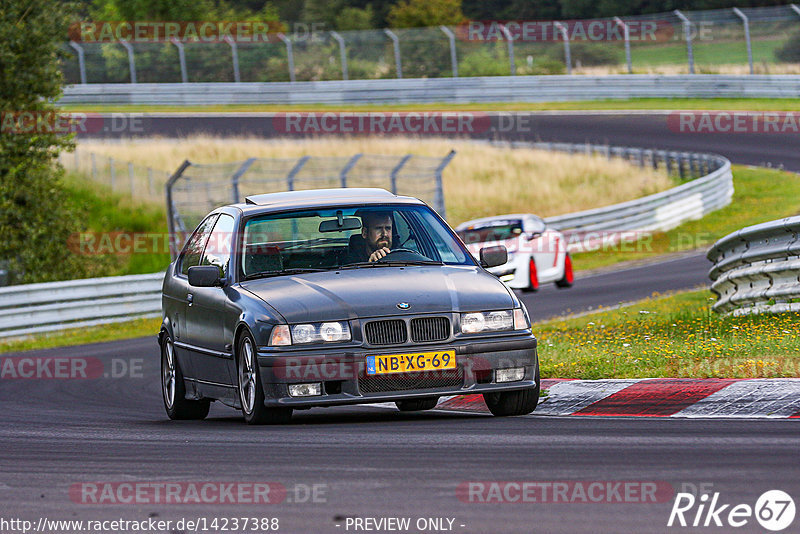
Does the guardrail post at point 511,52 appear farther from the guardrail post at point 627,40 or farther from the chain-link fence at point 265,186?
the chain-link fence at point 265,186

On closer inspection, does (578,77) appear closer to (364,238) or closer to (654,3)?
(654,3)

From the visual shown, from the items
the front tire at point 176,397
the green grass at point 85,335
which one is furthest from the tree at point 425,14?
the front tire at point 176,397

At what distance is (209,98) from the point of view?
50.8 m

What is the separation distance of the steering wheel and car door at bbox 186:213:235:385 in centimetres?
108

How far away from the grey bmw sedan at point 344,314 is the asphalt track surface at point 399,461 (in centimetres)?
25

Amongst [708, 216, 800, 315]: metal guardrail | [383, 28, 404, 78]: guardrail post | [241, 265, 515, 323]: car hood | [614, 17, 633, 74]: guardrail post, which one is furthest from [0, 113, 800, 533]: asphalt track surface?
[383, 28, 404, 78]: guardrail post

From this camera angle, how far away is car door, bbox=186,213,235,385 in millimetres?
8937

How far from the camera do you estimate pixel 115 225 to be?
3225 centimetres

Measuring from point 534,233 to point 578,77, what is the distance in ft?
84.5

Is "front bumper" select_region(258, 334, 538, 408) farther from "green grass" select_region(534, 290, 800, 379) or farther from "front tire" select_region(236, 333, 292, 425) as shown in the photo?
"green grass" select_region(534, 290, 800, 379)

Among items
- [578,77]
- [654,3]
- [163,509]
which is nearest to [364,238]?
[163,509]

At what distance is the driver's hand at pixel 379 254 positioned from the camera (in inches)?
358

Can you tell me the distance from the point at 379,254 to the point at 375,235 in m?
0.14

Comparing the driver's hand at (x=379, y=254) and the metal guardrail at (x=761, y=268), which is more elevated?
the driver's hand at (x=379, y=254)
